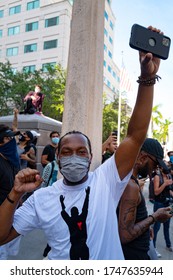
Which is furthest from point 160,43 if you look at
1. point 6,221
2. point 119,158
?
point 6,221

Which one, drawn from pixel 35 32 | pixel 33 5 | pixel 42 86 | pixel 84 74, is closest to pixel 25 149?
pixel 84 74

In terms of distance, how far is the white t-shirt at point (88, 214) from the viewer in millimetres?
1401

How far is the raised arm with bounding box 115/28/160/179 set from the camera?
1.48m

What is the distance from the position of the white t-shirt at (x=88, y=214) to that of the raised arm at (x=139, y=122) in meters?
0.06

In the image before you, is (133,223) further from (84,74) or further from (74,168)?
(84,74)

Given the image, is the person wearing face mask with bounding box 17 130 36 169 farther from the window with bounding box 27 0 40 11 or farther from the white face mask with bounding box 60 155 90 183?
the window with bounding box 27 0 40 11

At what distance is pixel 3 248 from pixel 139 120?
2148mm

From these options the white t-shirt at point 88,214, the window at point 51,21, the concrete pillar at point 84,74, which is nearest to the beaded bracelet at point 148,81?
the white t-shirt at point 88,214

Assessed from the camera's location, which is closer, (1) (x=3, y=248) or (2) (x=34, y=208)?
(2) (x=34, y=208)

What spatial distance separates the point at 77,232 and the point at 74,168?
0.35 m

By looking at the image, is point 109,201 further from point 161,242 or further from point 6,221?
point 161,242

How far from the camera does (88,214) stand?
141 cm

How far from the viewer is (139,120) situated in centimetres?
153

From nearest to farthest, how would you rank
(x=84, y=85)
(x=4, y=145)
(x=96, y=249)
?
(x=96, y=249) → (x=4, y=145) → (x=84, y=85)
